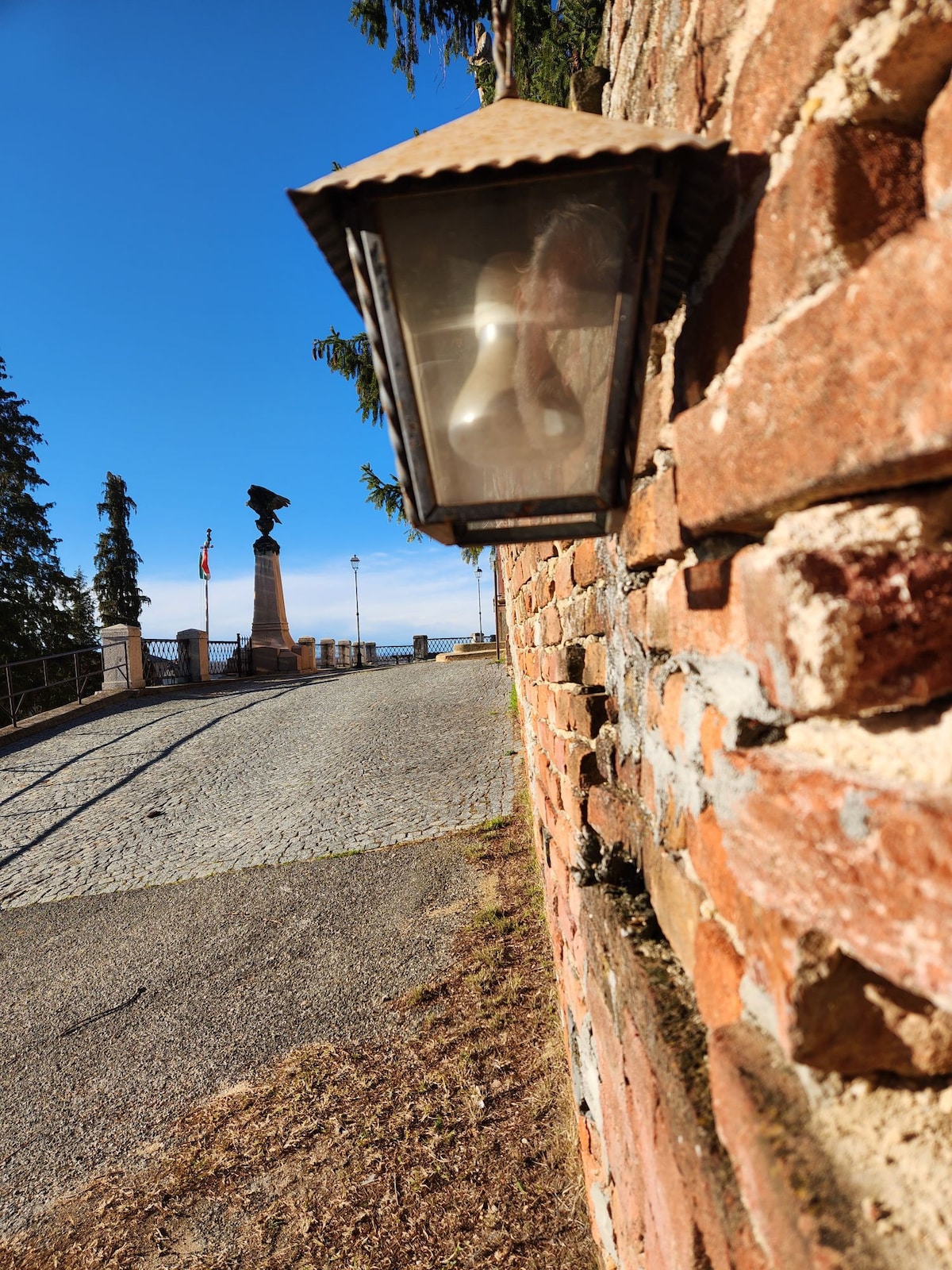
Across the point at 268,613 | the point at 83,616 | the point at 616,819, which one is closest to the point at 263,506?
the point at 268,613

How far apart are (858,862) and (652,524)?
0.73 meters

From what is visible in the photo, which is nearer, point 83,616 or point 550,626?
point 550,626

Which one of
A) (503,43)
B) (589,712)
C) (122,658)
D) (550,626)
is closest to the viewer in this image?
(503,43)

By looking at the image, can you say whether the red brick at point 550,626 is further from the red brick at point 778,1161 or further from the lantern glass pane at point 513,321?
the red brick at point 778,1161

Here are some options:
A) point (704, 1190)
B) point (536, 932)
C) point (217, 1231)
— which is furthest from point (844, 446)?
point (536, 932)

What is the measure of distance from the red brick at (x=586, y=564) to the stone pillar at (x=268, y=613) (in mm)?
20231

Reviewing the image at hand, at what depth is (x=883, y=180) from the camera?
2.27ft

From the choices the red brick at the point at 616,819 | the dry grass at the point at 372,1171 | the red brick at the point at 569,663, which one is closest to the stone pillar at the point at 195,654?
the dry grass at the point at 372,1171

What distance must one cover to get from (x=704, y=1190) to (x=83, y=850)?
7.55 m

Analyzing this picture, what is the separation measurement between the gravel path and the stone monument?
10286 mm

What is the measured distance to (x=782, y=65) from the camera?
79 centimetres

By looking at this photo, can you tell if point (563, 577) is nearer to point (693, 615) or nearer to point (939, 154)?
point (693, 615)

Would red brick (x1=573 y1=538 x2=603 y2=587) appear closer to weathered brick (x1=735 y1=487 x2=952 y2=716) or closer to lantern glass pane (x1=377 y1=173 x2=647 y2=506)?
lantern glass pane (x1=377 y1=173 x2=647 y2=506)

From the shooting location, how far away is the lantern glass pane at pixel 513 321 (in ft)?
3.00
